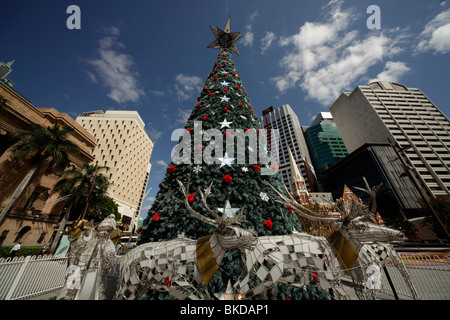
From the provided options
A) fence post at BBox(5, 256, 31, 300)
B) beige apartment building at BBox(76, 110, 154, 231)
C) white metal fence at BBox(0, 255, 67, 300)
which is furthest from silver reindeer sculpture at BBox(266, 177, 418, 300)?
beige apartment building at BBox(76, 110, 154, 231)

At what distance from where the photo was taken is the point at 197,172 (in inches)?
199

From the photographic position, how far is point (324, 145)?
273ft

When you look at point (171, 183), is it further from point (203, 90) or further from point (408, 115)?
point (408, 115)

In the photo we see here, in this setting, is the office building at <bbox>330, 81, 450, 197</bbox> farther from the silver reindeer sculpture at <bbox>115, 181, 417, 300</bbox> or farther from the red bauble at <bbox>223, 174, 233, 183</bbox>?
the red bauble at <bbox>223, 174, 233, 183</bbox>

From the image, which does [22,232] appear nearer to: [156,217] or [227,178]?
[156,217]

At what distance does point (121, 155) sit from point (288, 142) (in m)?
75.9

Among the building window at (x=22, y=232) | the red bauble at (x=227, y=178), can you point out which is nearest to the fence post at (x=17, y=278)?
the red bauble at (x=227, y=178)

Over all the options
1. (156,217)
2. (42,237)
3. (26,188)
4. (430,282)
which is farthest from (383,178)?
(26,188)

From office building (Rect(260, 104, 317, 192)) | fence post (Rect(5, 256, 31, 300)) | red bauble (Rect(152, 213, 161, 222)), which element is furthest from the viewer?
office building (Rect(260, 104, 317, 192))

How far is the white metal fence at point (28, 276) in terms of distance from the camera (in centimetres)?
554

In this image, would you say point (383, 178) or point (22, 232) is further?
point (383, 178)

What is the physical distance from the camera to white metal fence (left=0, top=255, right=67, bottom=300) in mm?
5539

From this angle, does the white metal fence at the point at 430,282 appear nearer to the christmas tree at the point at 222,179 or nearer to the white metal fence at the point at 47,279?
the white metal fence at the point at 47,279

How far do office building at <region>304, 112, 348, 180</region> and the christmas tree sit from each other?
84025mm
